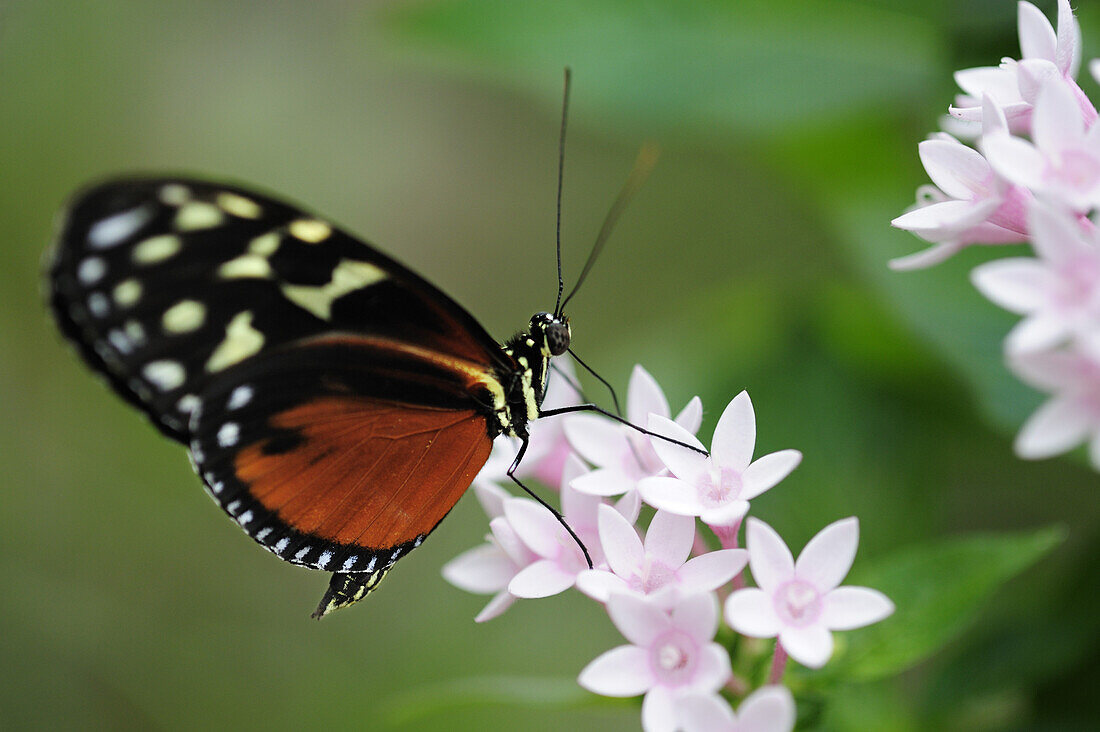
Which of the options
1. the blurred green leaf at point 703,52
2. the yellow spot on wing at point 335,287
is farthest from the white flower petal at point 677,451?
the blurred green leaf at point 703,52

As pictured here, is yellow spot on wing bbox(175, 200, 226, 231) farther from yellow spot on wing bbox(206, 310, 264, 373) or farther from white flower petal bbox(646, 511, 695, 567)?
white flower petal bbox(646, 511, 695, 567)

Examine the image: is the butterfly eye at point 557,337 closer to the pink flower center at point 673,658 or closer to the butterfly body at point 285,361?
the butterfly body at point 285,361

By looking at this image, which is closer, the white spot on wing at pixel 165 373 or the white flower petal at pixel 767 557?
the white flower petal at pixel 767 557

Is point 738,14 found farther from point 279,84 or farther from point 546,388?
point 279,84

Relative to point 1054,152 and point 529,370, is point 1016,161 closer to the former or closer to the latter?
point 1054,152

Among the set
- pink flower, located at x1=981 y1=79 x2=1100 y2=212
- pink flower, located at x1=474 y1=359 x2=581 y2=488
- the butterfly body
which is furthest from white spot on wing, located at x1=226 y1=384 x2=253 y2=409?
pink flower, located at x1=981 y1=79 x2=1100 y2=212

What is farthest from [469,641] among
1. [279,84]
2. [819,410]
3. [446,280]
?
[279,84]
